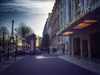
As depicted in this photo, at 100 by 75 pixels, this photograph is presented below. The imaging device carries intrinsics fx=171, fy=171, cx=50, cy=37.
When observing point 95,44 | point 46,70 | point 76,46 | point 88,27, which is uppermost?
point 88,27

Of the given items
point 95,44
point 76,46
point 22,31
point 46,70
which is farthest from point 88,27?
point 22,31

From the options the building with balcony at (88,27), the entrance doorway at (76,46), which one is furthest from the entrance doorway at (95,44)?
the entrance doorway at (76,46)

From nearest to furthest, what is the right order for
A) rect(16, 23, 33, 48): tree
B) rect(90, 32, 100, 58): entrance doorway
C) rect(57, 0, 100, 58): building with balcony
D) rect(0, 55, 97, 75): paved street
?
rect(0, 55, 97, 75): paved street, rect(57, 0, 100, 58): building with balcony, rect(90, 32, 100, 58): entrance doorway, rect(16, 23, 33, 48): tree

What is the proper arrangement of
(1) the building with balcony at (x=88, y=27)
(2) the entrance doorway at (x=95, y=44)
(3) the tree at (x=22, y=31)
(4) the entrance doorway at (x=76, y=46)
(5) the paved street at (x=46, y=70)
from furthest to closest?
(3) the tree at (x=22, y=31) → (4) the entrance doorway at (x=76, y=46) → (2) the entrance doorway at (x=95, y=44) → (1) the building with balcony at (x=88, y=27) → (5) the paved street at (x=46, y=70)

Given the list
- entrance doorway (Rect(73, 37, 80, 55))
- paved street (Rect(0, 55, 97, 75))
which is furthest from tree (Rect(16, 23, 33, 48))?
paved street (Rect(0, 55, 97, 75))

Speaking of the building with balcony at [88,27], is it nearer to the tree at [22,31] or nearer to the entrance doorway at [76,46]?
the entrance doorway at [76,46]

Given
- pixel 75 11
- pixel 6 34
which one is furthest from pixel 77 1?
pixel 6 34

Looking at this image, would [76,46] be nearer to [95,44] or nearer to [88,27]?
[95,44]

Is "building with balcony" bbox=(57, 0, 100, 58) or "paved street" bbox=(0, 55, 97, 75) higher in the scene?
"building with balcony" bbox=(57, 0, 100, 58)

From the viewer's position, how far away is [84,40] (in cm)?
3006

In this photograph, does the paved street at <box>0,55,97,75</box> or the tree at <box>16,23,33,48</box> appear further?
the tree at <box>16,23,33,48</box>

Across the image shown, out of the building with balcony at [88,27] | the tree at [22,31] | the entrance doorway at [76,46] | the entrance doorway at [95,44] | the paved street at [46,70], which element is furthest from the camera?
the tree at [22,31]

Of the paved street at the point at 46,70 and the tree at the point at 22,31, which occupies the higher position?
the tree at the point at 22,31

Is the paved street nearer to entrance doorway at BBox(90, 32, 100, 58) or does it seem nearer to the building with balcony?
the building with balcony
